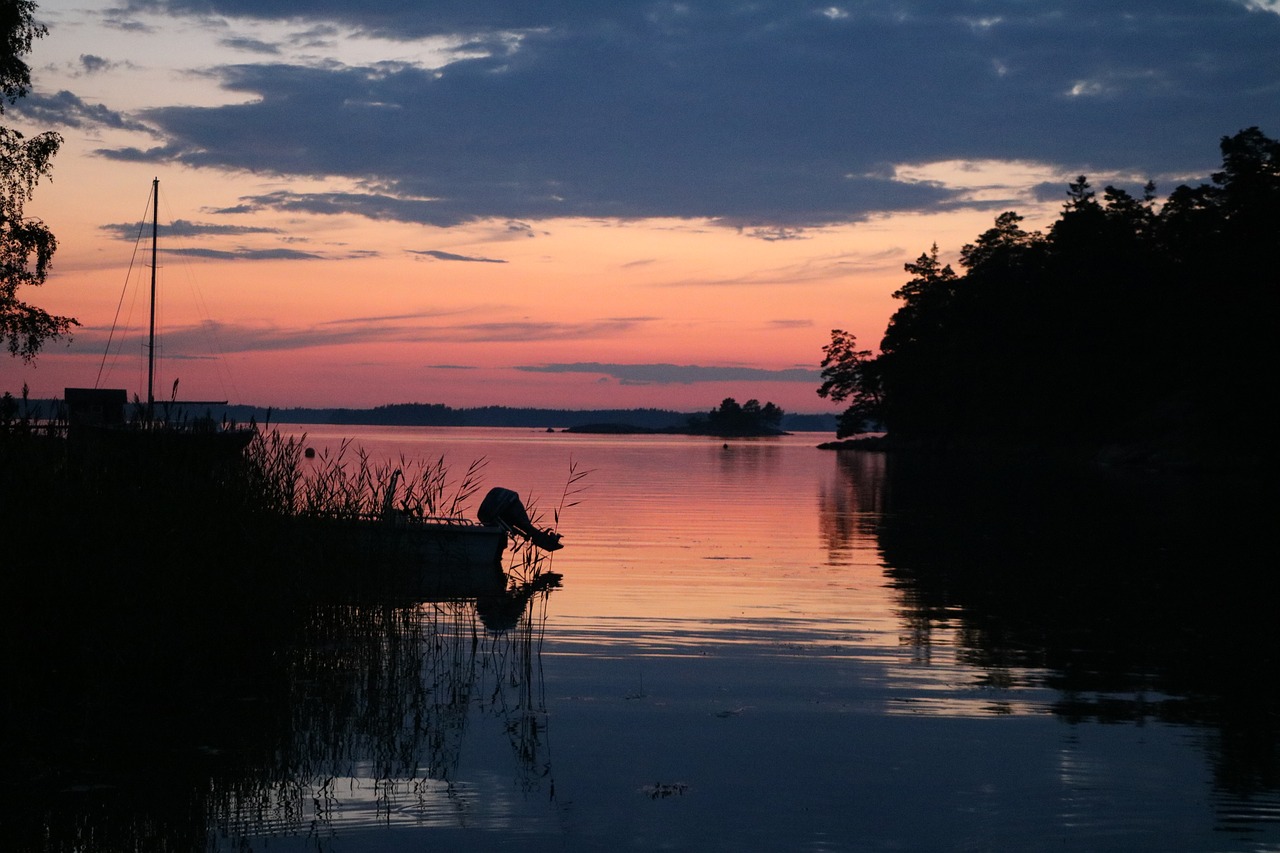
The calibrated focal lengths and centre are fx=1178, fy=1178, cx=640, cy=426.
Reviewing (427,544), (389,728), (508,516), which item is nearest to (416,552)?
(427,544)

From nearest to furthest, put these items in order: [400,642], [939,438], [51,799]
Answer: [51,799] < [400,642] < [939,438]

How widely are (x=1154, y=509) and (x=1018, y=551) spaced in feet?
47.1

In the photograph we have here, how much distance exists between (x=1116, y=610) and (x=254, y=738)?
513 inches

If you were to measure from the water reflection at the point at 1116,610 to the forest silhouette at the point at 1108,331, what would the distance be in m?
19.8

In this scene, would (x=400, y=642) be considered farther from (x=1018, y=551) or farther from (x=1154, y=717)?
(x=1018, y=551)

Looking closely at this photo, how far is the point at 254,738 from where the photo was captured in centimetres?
962

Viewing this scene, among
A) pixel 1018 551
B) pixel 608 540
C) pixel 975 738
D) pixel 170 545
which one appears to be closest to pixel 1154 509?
pixel 1018 551

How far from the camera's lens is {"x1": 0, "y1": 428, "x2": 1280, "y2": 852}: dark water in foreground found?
7613mm

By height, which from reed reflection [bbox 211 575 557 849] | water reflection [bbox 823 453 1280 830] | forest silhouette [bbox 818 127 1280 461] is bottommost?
reed reflection [bbox 211 575 557 849]

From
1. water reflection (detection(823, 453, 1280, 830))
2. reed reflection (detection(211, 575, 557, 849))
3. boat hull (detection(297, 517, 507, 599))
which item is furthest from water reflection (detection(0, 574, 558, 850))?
water reflection (detection(823, 453, 1280, 830))

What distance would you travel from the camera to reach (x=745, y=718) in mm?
10766

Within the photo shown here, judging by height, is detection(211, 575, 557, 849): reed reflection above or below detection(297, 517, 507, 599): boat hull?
below

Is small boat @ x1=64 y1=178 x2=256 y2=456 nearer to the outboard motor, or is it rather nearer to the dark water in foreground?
the dark water in foreground

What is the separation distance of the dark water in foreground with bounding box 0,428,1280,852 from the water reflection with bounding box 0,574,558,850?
30mm
